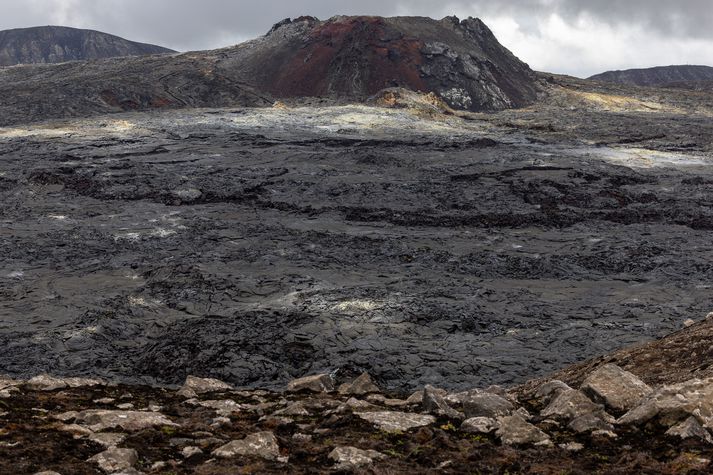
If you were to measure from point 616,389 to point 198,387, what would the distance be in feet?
15.5

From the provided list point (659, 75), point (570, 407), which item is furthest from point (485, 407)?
point (659, 75)

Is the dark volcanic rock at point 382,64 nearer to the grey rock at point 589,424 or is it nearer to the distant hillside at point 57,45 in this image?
the grey rock at point 589,424

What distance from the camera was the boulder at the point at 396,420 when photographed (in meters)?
5.73

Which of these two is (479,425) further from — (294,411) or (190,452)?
(190,452)

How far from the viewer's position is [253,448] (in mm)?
4957

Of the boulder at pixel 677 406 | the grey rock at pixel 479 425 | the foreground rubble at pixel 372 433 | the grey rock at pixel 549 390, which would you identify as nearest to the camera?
the foreground rubble at pixel 372 433

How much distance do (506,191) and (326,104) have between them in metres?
23.8

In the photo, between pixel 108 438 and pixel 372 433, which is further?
pixel 372 433

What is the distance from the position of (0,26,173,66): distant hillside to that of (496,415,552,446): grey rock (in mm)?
140914

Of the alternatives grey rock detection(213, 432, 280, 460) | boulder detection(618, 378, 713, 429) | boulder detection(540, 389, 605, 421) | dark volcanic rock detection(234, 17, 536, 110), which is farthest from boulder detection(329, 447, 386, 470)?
dark volcanic rock detection(234, 17, 536, 110)

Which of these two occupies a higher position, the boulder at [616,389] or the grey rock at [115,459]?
the grey rock at [115,459]

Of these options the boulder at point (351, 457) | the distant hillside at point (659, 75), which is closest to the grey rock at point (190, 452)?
the boulder at point (351, 457)

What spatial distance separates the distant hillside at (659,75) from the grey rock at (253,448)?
14350 centimetres

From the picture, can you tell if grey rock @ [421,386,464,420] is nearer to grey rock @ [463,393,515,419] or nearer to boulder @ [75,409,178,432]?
grey rock @ [463,393,515,419]
